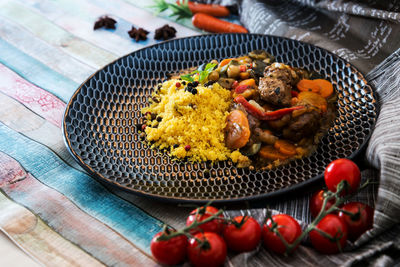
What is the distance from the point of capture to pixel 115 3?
5.41m

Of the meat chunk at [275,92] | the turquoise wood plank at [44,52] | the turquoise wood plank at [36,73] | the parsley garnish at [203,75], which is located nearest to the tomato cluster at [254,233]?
the meat chunk at [275,92]

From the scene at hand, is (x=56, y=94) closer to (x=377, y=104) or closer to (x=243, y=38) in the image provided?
(x=243, y=38)

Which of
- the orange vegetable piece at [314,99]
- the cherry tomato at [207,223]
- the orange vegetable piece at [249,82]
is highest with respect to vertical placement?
the orange vegetable piece at [314,99]

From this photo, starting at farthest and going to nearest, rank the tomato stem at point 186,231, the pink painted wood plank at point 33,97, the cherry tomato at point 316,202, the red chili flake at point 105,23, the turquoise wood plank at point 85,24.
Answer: the red chili flake at point 105,23
the turquoise wood plank at point 85,24
the pink painted wood plank at point 33,97
the cherry tomato at point 316,202
the tomato stem at point 186,231

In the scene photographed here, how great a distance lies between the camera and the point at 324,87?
3.33 m

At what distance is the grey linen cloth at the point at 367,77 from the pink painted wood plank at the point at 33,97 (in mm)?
1986

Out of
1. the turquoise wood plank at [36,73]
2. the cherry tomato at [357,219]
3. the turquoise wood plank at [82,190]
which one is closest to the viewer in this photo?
the cherry tomato at [357,219]

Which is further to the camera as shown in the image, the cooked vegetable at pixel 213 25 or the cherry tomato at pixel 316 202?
the cooked vegetable at pixel 213 25

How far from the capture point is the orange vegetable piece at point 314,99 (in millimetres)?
3119

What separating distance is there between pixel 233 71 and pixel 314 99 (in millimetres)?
654

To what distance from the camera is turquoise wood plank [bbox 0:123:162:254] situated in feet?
8.26

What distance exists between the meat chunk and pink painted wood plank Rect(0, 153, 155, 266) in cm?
140

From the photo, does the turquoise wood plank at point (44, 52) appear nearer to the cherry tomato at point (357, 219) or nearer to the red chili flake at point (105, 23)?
the red chili flake at point (105, 23)

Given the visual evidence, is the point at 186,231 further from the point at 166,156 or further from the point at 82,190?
the point at 82,190
